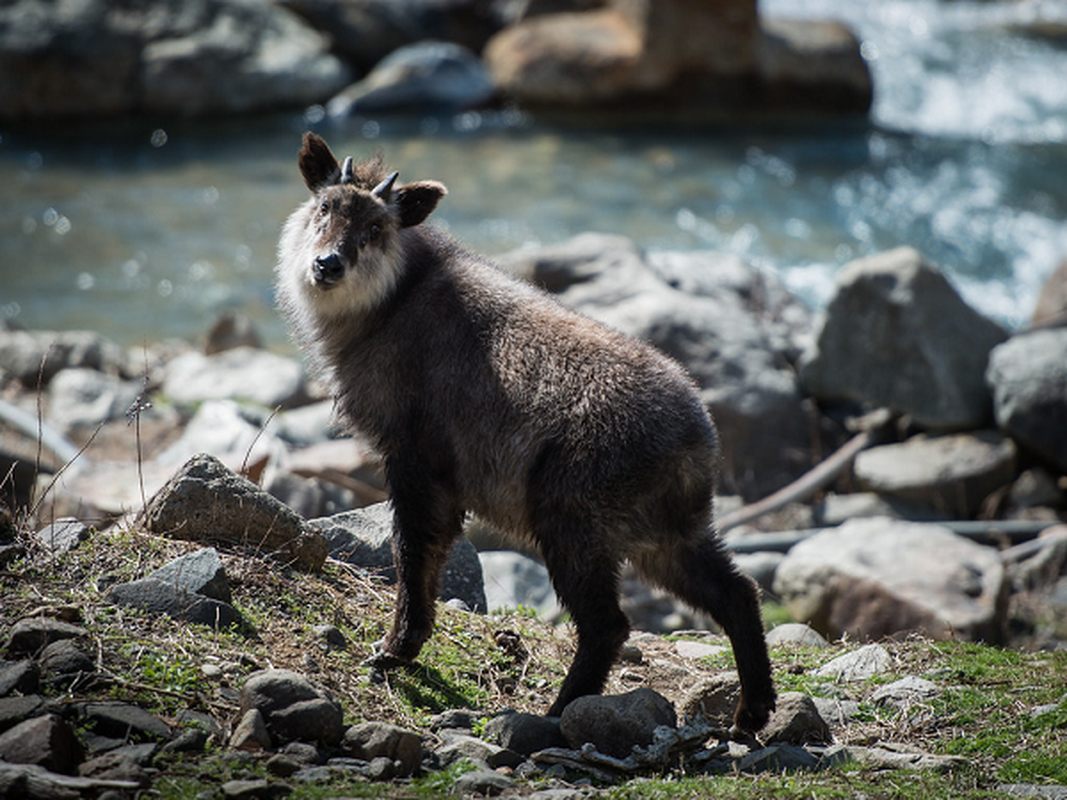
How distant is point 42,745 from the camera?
11.1ft

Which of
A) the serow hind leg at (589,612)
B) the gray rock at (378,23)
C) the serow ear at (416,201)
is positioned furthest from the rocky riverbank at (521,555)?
the gray rock at (378,23)

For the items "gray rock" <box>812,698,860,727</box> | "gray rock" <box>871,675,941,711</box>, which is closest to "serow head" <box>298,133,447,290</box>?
"gray rock" <box>812,698,860,727</box>

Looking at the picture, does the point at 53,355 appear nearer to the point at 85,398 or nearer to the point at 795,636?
the point at 85,398

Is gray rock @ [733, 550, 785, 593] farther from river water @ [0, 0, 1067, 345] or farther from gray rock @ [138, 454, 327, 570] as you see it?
river water @ [0, 0, 1067, 345]

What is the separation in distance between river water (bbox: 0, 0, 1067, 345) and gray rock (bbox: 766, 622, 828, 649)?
821 centimetres

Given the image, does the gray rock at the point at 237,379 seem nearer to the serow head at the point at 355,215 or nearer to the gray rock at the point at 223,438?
the gray rock at the point at 223,438

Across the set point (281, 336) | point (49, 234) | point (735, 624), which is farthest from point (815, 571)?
point (49, 234)

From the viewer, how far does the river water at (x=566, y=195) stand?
14.7 meters

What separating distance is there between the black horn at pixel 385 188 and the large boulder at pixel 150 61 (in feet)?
51.0

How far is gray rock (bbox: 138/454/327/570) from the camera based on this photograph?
5219 millimetres

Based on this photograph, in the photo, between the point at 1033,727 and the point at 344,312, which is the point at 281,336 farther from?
the point at 1033,727

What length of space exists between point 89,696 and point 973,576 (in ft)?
19.7

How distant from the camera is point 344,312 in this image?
18.1ft

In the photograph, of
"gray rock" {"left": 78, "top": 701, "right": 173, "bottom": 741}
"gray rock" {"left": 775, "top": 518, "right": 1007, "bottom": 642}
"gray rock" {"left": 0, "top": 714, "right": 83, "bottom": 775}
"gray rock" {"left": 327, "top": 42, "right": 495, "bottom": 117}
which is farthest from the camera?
"gray rock" {"left": 327, "top": 42, "right": 495, "bottom": 117}
